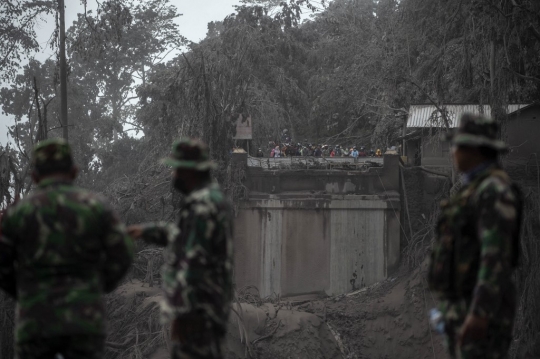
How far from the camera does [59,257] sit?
11.2 feet

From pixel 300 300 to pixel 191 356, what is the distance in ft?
→ 50.7

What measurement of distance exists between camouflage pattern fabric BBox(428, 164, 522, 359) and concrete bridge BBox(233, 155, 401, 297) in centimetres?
1567

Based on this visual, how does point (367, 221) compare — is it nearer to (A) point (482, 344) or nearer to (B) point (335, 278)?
(B) point (335, 278)

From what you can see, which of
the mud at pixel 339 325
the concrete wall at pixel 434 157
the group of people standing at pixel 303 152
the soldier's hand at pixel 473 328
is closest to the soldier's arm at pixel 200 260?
the soldier's hand at pixel 473 328

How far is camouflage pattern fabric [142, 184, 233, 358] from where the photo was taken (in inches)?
145

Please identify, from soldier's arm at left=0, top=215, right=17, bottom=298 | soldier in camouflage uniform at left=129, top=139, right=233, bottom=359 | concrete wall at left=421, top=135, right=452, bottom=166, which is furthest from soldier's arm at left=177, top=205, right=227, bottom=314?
concrete wall at left=421, top=135, right=452, bottom=166

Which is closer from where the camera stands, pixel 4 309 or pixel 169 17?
pixel 4 309

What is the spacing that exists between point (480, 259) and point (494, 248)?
19cm

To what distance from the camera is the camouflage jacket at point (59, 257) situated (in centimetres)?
339

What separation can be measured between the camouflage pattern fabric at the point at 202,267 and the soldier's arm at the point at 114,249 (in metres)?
0.28

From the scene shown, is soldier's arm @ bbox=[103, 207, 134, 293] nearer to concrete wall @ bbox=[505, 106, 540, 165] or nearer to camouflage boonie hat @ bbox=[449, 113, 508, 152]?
camouflage boonie hat @ bbox=[449, 113, 508, 152]

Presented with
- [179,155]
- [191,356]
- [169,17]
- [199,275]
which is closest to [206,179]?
[179,155]

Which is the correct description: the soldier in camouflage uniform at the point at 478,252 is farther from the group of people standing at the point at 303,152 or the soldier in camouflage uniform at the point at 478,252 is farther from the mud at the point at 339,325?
the group of people standing at the point at 303,152

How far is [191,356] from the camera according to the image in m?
3.69
